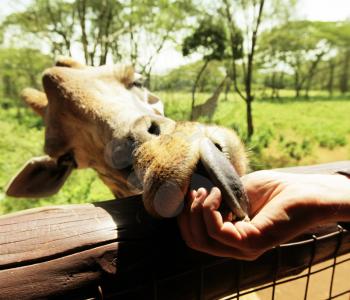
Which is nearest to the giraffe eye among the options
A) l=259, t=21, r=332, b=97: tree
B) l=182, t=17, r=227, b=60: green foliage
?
l=182, t=17, r=227, b=60: green foliage

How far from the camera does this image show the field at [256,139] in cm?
855

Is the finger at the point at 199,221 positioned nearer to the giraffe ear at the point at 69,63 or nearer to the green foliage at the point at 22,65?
the giraffe ear at the point at 69,63

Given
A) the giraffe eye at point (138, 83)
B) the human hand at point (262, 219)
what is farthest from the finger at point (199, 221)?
the giraffe eye at point (138, 83)

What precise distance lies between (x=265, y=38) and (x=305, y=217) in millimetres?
26656

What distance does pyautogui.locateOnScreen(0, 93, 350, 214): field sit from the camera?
8555mm

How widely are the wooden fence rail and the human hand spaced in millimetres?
111

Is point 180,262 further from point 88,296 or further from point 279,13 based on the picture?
point 279,13

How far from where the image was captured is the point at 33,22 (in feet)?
56.9

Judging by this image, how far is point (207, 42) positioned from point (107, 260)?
55.9ft

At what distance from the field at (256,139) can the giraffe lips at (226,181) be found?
603 millimetres

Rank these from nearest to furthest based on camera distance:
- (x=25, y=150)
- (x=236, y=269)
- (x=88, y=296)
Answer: (x=88, y=296) < (x=236, y=269) < (x=25, y=150)

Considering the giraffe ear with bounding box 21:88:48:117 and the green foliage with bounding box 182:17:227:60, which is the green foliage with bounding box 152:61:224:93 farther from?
the giraffe ear with bounding box 21:88:48:117

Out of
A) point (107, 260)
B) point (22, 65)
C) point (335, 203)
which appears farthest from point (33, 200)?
point (22, 65)

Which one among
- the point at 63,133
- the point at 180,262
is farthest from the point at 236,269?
the point at 63,133
